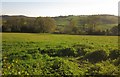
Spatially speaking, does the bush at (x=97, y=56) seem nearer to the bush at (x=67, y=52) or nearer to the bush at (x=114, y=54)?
the bush at (x=114, y=54)

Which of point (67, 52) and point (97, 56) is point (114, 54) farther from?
point (67, 52)

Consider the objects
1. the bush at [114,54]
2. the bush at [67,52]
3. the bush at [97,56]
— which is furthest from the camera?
the bush at [67,52]

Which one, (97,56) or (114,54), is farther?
(114,54)

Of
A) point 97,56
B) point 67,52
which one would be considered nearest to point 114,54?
point 97,56

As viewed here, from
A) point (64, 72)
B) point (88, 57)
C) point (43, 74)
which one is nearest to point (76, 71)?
point (64, 72)

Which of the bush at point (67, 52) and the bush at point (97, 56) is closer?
the bush at point (97, 56)

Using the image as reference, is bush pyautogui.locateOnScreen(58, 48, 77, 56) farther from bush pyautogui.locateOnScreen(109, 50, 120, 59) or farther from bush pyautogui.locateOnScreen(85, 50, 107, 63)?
bush pyautogui.locateOnScreen(109, 50, 120, 59)

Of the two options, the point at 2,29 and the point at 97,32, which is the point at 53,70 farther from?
the point at 97,32

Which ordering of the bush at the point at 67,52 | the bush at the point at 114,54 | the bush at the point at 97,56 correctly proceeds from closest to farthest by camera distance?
the bush at the point at 97,56
the bush at the point at 114,54
the bush at the point at 67,52

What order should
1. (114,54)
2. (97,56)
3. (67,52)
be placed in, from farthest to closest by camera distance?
1. (67,52)
2. (114,54)
3. (97,56)

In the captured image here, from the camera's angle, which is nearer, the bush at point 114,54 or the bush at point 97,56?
the bush at point 97,56

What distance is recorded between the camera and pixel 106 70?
42.4 feet

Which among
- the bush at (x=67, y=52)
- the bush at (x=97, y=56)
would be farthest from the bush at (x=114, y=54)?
the bush at (x=67, y=52)

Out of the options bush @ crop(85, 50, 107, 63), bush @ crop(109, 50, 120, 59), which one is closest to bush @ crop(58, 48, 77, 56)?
bush @ crop(85, 50, 107, 63)
